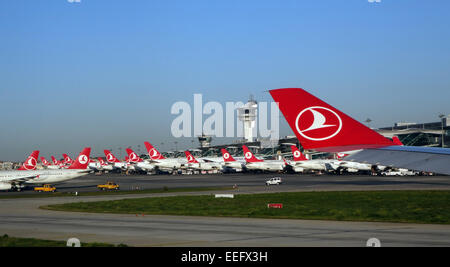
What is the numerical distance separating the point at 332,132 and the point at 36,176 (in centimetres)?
8081

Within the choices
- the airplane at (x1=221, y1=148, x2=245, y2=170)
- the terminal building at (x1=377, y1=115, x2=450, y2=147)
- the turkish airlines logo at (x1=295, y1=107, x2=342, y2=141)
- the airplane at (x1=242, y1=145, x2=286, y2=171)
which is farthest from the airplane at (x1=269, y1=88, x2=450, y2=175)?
the airplane at (x1=221, y1=148, x2=245, y2=170)

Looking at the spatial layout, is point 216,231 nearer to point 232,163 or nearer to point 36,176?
point 36,176

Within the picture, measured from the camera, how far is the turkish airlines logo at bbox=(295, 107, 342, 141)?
57.4 feet

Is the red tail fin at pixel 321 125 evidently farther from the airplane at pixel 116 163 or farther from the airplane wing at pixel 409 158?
the airplane at pixel 116 163

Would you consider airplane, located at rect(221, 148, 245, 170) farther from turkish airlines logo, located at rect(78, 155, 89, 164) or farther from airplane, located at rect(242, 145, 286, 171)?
turkish airlines logo, located at rect(78, 155, 89, 164)

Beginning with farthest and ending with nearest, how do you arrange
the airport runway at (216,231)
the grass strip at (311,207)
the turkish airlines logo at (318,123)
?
1. the grass strip at (311,207)
2. the airport runway at (216,231)
3. the turkish airlines logo at (318,123)

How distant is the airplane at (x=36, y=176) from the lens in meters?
88.7

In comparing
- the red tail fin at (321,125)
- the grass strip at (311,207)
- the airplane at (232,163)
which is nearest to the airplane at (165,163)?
the airplane at (232,163)

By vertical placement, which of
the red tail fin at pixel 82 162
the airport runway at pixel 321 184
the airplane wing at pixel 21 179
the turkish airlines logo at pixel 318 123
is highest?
the turkish airlines logo at pixel 318 123

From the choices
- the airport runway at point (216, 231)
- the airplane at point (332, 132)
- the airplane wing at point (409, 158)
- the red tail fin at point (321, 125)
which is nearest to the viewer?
the airplane wing at point (409, 158)

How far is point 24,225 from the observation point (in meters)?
37.7

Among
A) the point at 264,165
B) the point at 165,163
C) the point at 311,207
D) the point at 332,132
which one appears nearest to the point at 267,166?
the point at 264,165

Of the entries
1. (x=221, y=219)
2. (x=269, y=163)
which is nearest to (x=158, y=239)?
(x=221, y=219)
